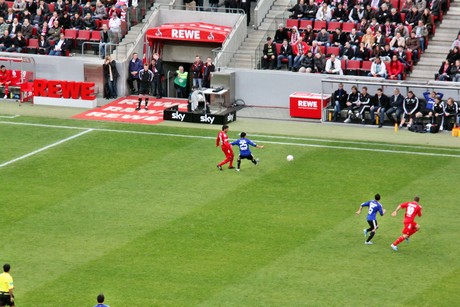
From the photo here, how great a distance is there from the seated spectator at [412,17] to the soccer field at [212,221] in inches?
375

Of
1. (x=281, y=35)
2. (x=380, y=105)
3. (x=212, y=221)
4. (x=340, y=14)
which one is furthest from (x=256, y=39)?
(x=212, y=221)

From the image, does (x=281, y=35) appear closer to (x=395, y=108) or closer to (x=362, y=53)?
(x=362, y=53)

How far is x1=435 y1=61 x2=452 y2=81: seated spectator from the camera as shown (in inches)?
1916

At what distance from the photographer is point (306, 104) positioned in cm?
4925

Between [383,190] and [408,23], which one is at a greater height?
[408,23]

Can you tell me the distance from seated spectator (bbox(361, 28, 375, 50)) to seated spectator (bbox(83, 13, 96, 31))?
46.0 ft

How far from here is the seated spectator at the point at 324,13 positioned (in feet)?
177

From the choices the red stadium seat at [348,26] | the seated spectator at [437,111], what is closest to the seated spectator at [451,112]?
the seated spectator at [437,111]

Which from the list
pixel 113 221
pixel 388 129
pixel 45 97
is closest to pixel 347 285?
pixel 113 221

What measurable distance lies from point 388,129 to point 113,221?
1640 cm

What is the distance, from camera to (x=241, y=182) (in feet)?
130

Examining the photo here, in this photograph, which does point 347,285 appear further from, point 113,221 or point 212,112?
point 212,112

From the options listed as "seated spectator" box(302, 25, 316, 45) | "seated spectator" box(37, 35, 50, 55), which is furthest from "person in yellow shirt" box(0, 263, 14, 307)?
"seated spectator" box(37, 35, 50, 55)

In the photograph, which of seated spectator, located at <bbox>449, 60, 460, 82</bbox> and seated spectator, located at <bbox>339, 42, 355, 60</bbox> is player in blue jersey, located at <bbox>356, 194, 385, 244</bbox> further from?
seated spectator, located at <bbox>339, 42, 355, 60</bbox>
